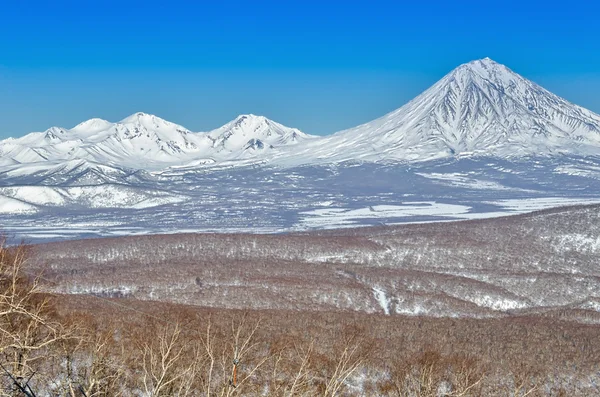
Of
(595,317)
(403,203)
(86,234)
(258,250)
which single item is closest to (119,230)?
(86,234)

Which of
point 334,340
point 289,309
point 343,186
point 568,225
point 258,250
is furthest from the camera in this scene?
point 343,186

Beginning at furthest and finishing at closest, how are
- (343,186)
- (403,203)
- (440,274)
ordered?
(343,186), (403,203), (440,274)

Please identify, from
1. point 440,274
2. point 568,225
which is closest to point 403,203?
point 568,225

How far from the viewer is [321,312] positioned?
44.3 metres

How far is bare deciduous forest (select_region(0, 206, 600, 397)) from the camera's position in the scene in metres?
22.4

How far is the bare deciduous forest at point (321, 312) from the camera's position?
73.4 feet

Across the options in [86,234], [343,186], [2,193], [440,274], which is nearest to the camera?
[440,274]

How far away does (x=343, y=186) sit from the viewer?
178 metres

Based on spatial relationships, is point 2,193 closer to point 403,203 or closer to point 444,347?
point 403,203

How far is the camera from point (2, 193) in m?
157

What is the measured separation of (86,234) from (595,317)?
6669 cm

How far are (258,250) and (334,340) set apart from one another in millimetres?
30681

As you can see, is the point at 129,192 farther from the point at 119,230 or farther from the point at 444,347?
the point at 444,347

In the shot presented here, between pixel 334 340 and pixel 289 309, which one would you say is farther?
pixel 289 309
